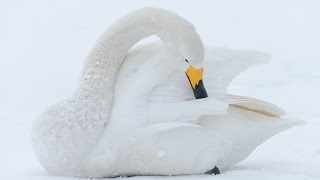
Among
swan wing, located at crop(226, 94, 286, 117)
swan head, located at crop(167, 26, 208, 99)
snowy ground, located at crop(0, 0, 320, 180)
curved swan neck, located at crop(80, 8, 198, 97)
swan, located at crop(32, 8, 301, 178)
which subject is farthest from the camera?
snowy ground, located at crop(0, 0, 320, 180)

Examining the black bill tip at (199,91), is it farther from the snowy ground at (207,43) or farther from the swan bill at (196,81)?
the snowy ground at (207,43)

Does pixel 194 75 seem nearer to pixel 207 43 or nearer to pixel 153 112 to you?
pixel 153 112

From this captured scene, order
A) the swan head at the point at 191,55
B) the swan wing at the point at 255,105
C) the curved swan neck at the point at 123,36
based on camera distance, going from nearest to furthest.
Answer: the swan head at the point at 191,55 → the curved swan neck at the point at 123,36 → the swan wing at the point at 255,105

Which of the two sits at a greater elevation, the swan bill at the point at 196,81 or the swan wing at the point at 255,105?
the swan bill at the point at 196,81

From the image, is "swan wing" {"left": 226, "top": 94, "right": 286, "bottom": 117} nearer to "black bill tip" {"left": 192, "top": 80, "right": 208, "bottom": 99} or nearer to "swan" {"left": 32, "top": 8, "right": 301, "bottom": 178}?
"swan" {"left": 32, "top": 8, "right": 301, "bottom": 178}

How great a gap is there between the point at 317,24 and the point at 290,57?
8.94ft

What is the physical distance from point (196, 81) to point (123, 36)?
1.94ft

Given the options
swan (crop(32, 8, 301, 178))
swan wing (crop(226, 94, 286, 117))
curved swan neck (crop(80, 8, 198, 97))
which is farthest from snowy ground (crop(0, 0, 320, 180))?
curved swan neck (crop(80, 8, 198, 97))

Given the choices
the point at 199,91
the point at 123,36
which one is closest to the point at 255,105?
the point at 199,91

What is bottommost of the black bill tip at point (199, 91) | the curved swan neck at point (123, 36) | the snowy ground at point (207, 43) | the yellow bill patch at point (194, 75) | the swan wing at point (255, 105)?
the snowy ground at point (207, 43)

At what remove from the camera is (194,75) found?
16.1 ft

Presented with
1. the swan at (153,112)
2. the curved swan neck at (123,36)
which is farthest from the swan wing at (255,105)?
the curved swan neck at (123,36)

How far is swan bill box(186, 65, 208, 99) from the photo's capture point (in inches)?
194

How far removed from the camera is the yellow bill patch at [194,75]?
4.92 meters
